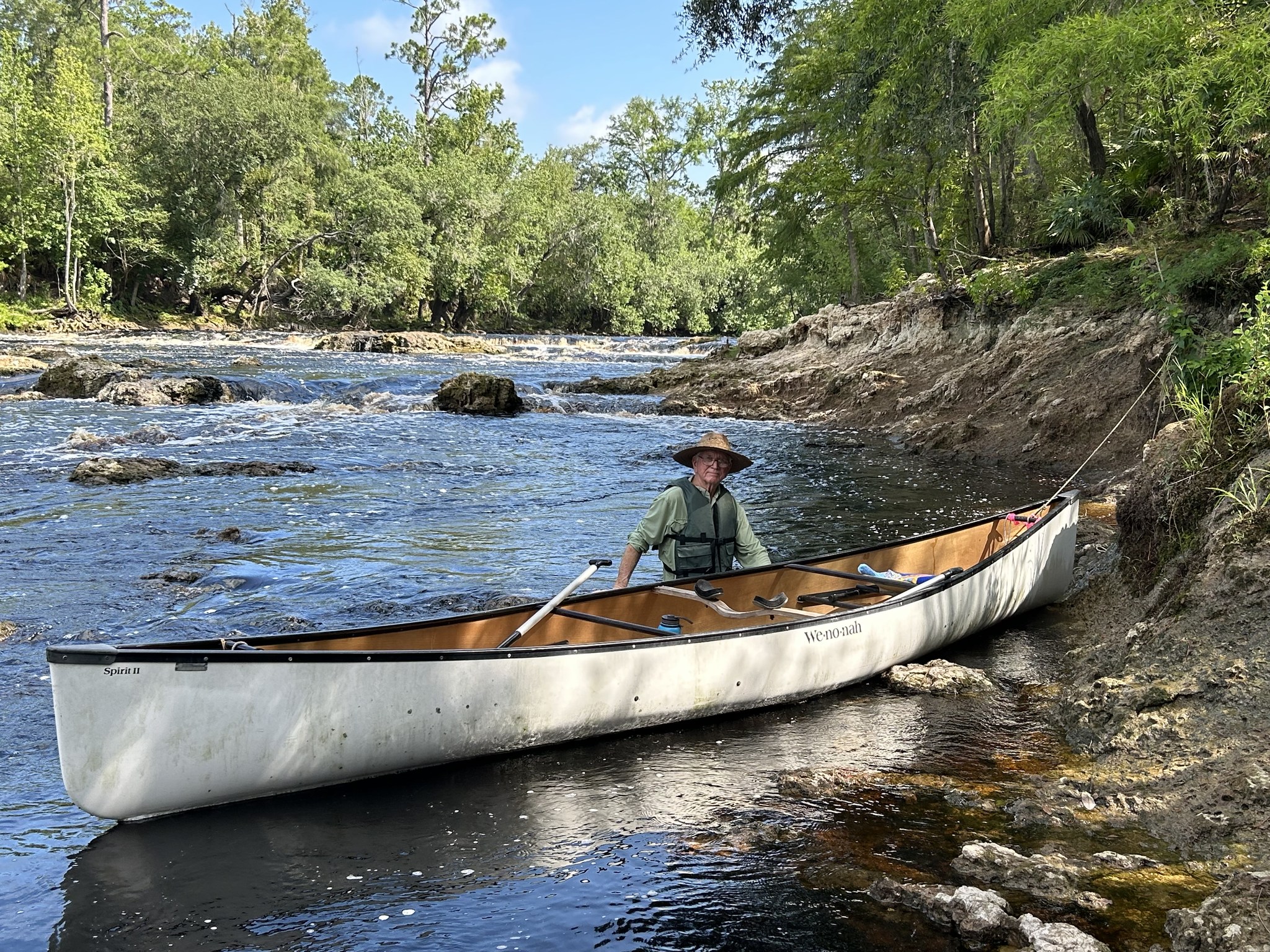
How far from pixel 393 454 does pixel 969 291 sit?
10461 millimetres

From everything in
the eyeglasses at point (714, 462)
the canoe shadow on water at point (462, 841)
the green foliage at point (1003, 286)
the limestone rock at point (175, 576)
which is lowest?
the canoe shadow on water at point (462, 841)

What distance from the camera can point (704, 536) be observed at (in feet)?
22.0

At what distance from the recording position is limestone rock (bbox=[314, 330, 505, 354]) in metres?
35.0

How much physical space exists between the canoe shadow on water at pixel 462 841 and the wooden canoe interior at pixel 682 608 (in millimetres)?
676

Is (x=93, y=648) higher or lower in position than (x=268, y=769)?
higher

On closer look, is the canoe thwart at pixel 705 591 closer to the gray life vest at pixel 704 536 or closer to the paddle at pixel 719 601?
the paddle at pixel 719 601

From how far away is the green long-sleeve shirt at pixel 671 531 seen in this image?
6586mm

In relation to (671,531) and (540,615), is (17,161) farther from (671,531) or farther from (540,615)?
(540,615)

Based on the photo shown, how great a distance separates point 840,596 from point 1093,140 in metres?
12.5

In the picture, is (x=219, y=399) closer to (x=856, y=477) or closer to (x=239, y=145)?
(x=856, y=477)

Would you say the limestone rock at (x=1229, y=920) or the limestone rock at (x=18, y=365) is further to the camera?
the limestone rock at (x=18, y=365)

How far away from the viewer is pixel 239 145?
40.9m

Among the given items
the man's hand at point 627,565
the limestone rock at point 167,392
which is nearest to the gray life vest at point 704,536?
the man's hand at point 627,565

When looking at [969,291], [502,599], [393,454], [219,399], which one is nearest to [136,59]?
[219,399]
